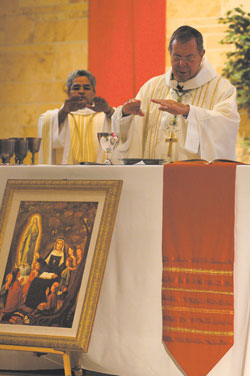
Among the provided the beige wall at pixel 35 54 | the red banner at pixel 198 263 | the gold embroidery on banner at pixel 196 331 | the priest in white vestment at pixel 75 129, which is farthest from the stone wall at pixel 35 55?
the gold embroidery on banner at pixel 196 331

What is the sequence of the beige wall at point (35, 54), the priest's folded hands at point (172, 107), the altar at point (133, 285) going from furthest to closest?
the beige wall at point (35, 54), the priest's folded hands at point (172, 107), the altar at point (133, 285)

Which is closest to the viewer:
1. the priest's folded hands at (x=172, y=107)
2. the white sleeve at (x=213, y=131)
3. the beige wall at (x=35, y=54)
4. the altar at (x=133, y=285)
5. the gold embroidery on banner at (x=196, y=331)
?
the gold embroidery on banner at (x=196, y=331)

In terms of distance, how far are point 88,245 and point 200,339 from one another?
1.98 ft

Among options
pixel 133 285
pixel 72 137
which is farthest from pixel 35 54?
pixel 133 285

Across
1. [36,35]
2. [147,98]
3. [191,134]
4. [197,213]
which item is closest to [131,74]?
[36,35]

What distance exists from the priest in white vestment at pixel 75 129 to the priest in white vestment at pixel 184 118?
568 mm

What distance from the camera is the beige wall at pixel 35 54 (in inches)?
277

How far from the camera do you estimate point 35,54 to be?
7191mm

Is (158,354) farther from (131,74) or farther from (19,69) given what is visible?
(19,69)

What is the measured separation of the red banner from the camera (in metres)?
2.70

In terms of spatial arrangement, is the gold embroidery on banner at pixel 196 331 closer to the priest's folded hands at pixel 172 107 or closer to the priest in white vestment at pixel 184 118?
the priest's folded hands at pixel 172 107

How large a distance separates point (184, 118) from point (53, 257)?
5.59 feet

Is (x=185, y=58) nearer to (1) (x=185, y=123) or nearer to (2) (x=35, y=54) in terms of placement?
(1) (x=185, y=123)

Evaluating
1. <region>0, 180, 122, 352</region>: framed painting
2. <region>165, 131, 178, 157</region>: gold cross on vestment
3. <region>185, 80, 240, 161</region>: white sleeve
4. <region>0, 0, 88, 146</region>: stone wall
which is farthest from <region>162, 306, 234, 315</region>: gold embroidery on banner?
<region>0, 0, 88, 146</region>: stone wall
